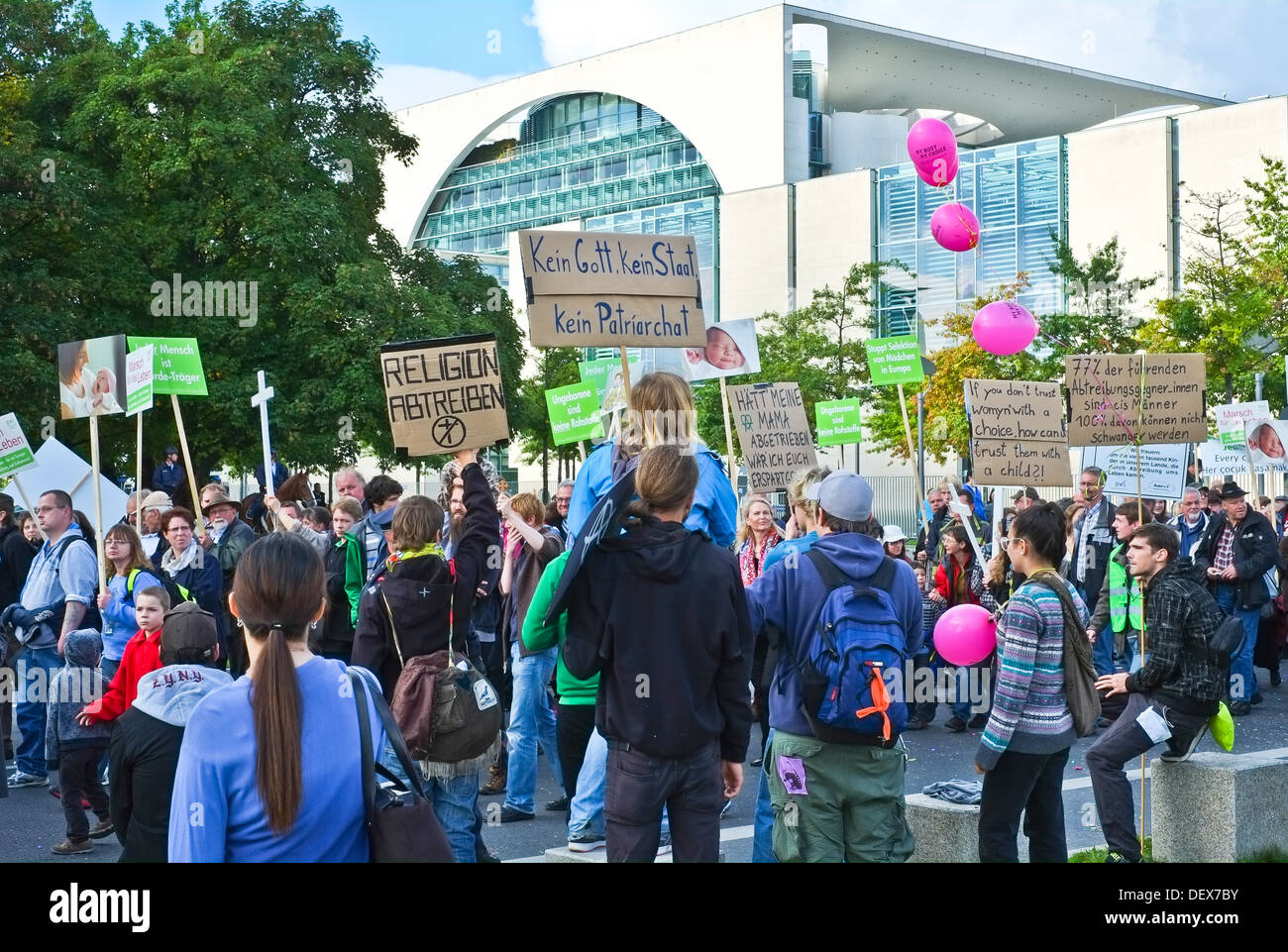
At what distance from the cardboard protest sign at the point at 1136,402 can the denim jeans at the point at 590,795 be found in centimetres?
415

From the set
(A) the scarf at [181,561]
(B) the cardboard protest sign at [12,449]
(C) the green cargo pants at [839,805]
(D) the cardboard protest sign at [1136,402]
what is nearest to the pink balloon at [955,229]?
(D) the cardboard protest sign at [1136,402]

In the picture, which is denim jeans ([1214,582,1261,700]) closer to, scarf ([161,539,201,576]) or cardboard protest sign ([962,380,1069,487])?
cardboard protest sign ([962,380,1069,487])

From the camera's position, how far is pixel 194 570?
939 cm

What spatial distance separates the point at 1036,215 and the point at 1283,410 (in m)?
16.1

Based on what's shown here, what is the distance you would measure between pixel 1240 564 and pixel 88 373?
9557mm

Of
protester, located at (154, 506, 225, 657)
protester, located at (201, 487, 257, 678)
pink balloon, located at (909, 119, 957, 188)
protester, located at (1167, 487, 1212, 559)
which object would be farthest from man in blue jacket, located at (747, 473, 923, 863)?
pink balloon, located at (909, 119, 957, 188)

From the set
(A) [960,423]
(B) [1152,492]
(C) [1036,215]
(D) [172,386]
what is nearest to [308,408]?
(D) [172,386]

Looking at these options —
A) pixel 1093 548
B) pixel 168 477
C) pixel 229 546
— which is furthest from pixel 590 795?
pixel 168 477

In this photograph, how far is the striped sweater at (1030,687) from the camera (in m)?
5.41

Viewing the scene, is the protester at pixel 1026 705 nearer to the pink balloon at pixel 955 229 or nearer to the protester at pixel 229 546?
the protester at pixel 229 546

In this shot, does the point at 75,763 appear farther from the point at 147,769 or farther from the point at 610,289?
the point at 610,289

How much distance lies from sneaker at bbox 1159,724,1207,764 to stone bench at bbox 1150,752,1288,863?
23 millimetres

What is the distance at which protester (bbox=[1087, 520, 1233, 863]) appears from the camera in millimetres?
6129
